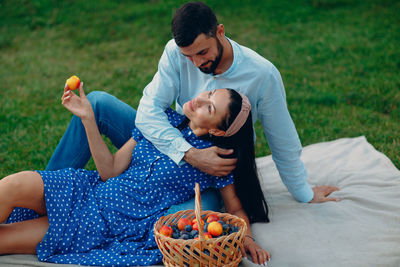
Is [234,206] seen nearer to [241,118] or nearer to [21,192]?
[241,118]

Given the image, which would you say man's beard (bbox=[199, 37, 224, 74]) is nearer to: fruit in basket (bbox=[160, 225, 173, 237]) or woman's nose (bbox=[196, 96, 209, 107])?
woman's nose (bbox=[196, 96, 209, 107])

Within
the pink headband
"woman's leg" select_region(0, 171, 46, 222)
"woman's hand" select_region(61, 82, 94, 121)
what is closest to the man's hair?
the pink headband

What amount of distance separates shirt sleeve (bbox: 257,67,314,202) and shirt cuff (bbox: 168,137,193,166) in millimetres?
657

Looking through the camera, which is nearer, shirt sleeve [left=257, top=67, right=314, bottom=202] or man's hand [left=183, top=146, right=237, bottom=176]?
man's hand [left=183, top=146, right=237, bottom=176]

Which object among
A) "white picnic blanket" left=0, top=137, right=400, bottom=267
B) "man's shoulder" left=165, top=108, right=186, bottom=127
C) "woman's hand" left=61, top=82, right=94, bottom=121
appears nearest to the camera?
"white picnic blanket" left=0, top=137, right=400, bottom=267

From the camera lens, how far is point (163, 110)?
370 cm

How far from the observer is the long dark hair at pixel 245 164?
3316mm

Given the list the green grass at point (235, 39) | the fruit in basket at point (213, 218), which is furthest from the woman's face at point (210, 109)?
the green grass at point (235, 39)

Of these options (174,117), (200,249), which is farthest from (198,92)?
(200,249)

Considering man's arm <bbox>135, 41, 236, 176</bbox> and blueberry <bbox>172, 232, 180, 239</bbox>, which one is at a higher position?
man's arm <bbox>135, 41, 236, 176</bbox>

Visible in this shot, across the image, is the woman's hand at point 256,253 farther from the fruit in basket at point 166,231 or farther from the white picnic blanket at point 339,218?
the fruit in basket at point 166,231

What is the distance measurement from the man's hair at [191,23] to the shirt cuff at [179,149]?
721 mm

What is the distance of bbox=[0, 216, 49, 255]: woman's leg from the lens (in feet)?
10.3

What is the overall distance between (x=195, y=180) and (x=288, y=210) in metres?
0.95
